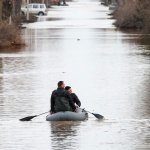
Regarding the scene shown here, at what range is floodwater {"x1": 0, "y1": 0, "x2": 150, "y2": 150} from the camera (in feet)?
66.0

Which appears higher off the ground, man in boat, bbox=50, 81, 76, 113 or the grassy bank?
man in boat, bbox=50, 81, 76, 113

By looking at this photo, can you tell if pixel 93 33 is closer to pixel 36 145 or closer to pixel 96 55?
pixel 96 55

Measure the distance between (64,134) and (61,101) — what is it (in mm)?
1826

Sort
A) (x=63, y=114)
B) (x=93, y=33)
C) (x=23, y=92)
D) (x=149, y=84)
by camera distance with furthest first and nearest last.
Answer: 1. (x=93, y=33)
2. (x=149, y=84)
3. (x=23, y=92)
4. (x=63, y=114)

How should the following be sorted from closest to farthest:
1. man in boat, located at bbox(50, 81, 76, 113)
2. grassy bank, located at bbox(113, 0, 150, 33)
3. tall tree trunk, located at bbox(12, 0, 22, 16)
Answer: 1. man in boat, located at bbox(50, 81, 76, 113)
2. grassy bank, located at bbox(113, 0, 150, 33)
3. tall tree trunk, located at bbox(12, 0, 22, 16)

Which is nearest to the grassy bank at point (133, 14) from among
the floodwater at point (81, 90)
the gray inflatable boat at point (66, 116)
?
the floodwater at point (81, 90)

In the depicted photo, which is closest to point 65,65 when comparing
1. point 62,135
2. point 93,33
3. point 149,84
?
point 149,84

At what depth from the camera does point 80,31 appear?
74.1 metres

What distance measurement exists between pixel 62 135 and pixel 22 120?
118 inches

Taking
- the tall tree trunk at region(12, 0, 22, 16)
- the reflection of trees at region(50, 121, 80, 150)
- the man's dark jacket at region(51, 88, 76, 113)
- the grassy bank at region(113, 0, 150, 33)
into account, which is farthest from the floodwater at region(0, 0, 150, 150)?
the tall tree trunk at region(12, 0, 22, 16)

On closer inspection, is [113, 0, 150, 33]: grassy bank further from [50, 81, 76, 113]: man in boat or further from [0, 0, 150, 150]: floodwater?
[50, 81, 76, 113]: man in boat

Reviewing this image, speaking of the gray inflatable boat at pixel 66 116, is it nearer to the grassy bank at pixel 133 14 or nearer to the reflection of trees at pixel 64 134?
the reflection of trees at pixel 64 134

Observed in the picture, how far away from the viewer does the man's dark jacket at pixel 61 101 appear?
22.5 metres

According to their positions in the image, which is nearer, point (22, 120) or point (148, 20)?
point (22, 120)
